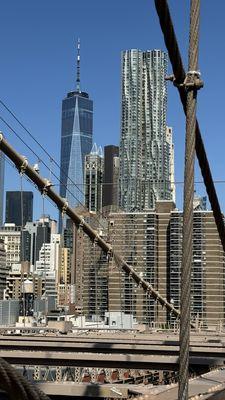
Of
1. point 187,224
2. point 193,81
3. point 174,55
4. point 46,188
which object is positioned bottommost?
point 187,224

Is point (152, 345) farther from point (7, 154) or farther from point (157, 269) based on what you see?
point (157, 269)

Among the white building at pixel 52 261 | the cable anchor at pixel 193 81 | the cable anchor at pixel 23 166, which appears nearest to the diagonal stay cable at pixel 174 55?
the cable anchor at pixel 193 81

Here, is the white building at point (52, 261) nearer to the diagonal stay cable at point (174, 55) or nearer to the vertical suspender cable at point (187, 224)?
the diagonal stay cable at point (174, 55)

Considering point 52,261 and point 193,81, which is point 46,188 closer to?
point 193,81

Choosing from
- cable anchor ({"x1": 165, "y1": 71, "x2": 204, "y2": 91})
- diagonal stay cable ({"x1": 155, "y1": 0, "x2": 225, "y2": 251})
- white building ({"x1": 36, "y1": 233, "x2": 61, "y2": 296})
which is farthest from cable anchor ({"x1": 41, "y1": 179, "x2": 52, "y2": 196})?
white building ({"x1": 36, "y1": 233, "x2": 61, "y2": 296})

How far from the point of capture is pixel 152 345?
1936 centimetres

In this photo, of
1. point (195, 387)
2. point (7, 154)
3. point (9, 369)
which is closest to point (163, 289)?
point (7, 154)

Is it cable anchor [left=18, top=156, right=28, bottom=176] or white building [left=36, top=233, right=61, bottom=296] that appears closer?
cable anchor [left=18, top=156, right=28, bottom=176]

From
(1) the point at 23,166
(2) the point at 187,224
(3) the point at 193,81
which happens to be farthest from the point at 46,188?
(2) the point at 187,224

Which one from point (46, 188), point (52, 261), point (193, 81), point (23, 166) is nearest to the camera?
point (193, 81)

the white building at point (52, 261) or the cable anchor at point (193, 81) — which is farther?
the white building at point (52, 261)

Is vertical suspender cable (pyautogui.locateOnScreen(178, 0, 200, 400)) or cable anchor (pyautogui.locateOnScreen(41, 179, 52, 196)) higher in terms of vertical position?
cable anchor (pyautogui.locateOnScreen(41, 179, 52, 196))

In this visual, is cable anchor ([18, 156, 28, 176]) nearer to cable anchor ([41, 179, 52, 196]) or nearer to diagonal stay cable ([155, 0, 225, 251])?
cable anchor ([41, 179, 52, 196])

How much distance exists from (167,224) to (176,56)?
369 feet
